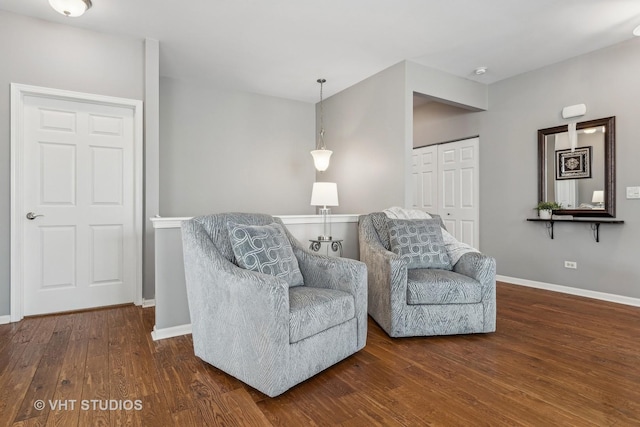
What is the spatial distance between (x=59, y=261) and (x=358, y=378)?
2.86m

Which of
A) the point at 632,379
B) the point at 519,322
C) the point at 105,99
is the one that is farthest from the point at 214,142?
the point at 632,379

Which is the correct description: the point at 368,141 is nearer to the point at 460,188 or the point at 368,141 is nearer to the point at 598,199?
the point at 460,188

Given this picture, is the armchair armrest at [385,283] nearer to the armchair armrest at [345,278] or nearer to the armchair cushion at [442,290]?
the armchair cushion at [442,290]

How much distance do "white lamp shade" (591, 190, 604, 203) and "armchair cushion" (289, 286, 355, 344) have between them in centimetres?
318

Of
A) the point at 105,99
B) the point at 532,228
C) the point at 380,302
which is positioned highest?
the point at 105,99

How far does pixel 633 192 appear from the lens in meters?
3.40

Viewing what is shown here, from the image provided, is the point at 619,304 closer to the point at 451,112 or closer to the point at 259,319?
the point at 451,112

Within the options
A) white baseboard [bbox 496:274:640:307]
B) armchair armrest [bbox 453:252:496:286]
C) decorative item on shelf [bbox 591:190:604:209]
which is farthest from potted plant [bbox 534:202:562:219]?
armchair armrest [bbox 453:252:496:286]

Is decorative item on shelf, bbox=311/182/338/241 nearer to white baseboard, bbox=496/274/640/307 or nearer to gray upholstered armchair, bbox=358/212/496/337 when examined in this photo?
gray upholstered armchair, bbox=358/212/496/337

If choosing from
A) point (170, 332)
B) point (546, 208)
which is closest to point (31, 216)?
point (170, 332)

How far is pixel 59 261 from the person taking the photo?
3.13 m

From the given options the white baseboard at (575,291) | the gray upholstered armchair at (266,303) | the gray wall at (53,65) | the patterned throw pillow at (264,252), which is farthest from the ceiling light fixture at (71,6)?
the white baseboard at (575,291)

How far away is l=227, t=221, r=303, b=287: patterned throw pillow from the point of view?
2094 millimetres

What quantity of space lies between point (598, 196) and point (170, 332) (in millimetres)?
4301
